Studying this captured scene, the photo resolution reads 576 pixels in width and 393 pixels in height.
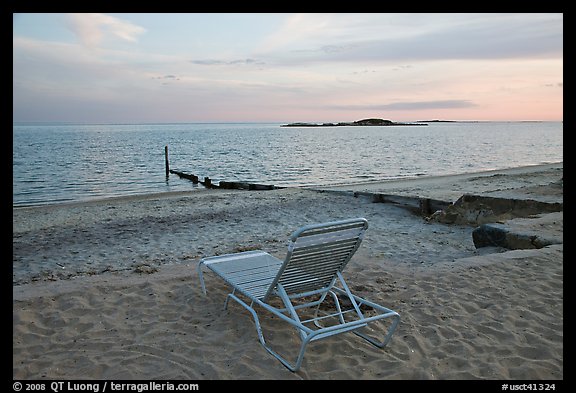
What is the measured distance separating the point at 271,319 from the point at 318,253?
3.23ft

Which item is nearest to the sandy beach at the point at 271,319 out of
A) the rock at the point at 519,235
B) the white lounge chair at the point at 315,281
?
the rock at the point at 519,235

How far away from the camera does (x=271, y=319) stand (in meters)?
4.55

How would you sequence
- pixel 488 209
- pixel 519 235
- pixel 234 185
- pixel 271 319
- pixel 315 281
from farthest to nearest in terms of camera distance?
1. pixel 234 185
2. pixel 488 209
3. pixel 519 235
4. pixel 271 319
5. pixel 315 281

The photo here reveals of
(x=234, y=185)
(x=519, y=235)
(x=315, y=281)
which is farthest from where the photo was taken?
(x=234, y=185)

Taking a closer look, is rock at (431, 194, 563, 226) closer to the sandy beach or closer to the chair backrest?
the sandy beach

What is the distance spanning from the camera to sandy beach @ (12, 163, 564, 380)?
362 cm

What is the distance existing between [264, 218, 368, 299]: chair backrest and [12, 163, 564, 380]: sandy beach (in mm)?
531

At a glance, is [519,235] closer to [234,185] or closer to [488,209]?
[488,209]

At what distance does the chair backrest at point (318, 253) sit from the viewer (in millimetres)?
3857

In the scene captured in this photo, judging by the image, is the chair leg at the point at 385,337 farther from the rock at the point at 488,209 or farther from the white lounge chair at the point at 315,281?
the rock at the point at 488,209

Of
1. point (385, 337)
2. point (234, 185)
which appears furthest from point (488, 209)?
point (234, 185)

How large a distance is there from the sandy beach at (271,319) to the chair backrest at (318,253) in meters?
0.53
